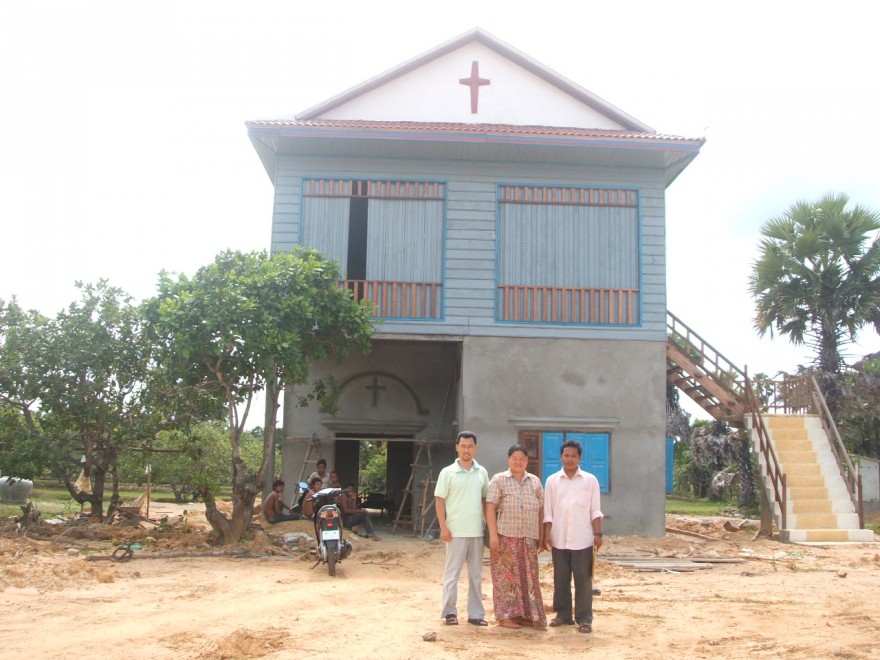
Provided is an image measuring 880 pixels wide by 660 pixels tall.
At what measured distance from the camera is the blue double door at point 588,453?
13.9 meters

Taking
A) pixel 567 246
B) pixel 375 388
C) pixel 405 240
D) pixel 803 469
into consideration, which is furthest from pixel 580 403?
pixel 803 469

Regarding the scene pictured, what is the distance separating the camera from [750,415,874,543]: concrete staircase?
13.5 m

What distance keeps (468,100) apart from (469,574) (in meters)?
10.5

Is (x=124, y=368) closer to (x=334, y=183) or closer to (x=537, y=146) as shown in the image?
(x=334, y=183)

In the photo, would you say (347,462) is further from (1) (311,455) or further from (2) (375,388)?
(1) (311,455)

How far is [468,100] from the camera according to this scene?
15.5m

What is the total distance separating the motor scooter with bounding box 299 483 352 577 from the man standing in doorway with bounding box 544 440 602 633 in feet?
11.3

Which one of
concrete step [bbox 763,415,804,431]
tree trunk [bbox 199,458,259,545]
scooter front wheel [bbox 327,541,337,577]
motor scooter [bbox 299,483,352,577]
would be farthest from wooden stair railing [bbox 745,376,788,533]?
tree trunk [bbox 199,458,259,545]

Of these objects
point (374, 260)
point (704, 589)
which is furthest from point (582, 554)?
point (374, 260)

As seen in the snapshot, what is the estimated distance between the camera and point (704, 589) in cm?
902

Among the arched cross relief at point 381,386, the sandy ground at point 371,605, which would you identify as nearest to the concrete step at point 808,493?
the sandy ground at point 371,605

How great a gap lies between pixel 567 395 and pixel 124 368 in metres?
6.96

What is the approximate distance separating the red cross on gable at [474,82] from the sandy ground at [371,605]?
7.87 metres

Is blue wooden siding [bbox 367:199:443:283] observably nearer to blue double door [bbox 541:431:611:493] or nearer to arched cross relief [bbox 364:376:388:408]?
arched cross relief [bbox 364:376:388:408]
